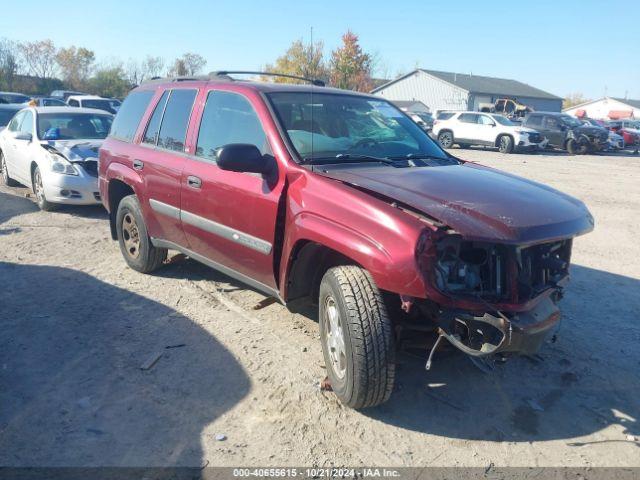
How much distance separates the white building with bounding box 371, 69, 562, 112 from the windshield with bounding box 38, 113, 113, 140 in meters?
41.6

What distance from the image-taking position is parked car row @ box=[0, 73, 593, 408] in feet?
9.87

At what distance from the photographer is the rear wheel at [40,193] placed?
855 cm

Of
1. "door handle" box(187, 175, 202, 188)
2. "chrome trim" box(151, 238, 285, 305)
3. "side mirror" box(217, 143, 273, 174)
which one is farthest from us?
"door handle" box(187, 175, 202, 188)

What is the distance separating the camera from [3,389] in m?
3.60

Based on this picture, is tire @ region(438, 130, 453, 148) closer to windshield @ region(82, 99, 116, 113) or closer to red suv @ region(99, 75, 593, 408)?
windshield @ region(82, 99, 116, 113)

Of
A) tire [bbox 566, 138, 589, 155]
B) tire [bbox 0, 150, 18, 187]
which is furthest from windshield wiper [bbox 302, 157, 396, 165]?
tire [bbox 566, 138, 589, 155]

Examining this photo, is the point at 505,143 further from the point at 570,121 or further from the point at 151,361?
the point at 151,361

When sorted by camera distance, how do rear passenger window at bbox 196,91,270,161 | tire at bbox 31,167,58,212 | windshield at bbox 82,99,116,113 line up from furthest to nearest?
windshield at bbox 82,99,116,113 → tire at bbox 31,167,58,212 → rear passenger window at bbox 196,91,270,161

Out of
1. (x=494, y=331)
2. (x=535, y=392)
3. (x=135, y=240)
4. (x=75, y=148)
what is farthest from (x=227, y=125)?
(x=75, y=148)

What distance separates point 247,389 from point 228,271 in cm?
114

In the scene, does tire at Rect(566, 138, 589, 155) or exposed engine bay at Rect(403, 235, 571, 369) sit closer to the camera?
exposed engine bay at Rect(403, 235, 571, 369)

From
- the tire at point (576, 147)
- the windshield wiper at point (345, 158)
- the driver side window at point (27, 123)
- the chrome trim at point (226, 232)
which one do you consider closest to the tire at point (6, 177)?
the driver side window at point (27, 123)

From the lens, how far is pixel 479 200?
333 cm

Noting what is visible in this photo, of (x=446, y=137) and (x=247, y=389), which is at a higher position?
(x=446, y=137)
